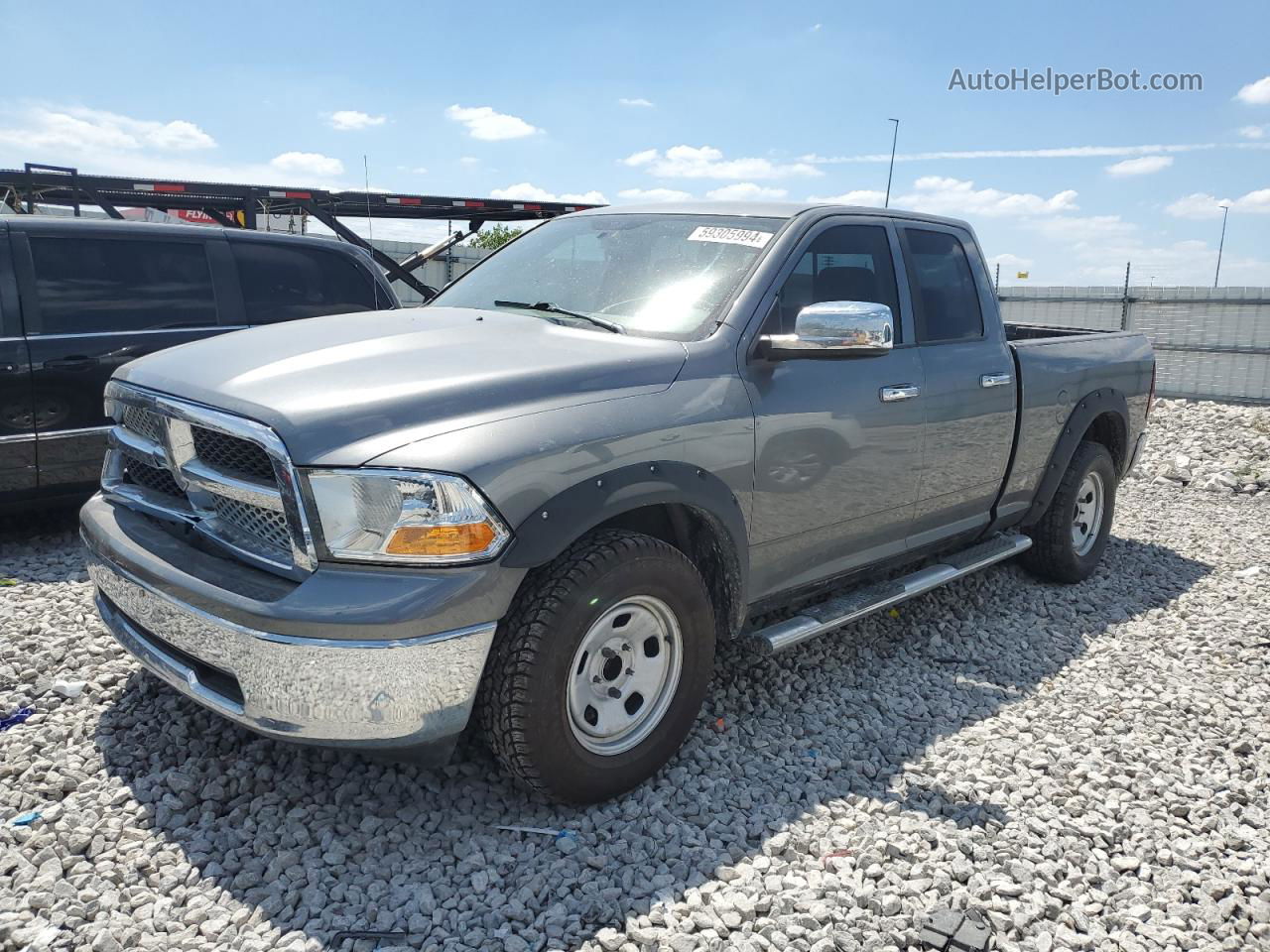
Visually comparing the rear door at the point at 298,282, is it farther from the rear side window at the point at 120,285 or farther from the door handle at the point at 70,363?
the door handle at the point at 70,363

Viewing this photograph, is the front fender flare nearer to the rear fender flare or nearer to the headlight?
the headlight

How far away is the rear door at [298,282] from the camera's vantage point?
20.0ft

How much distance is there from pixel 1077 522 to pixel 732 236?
329 centimetres

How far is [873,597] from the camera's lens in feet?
13.3

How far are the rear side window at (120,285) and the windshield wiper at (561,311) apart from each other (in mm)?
2903

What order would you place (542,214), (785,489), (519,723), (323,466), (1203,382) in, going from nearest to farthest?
(323,466)
(519,723)
(785,489)
(1203,382)
(542,214)

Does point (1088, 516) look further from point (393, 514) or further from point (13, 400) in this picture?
point (13, 400)

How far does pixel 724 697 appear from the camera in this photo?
12.9 feet

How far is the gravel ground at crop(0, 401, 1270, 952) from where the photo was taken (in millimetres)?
2598

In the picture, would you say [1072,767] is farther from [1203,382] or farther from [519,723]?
[1203,382]

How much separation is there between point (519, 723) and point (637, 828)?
0.60 metres

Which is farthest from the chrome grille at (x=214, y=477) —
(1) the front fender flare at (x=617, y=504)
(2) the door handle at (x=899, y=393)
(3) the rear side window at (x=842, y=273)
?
(2) the door handle at (x=899, y=393)

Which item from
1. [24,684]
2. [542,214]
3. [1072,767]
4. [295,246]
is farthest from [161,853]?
[542,214]

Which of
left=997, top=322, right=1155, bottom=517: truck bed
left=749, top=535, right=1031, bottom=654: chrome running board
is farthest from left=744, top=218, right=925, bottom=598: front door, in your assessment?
left=997, top=322, right=1155, bottom=517: truck bed
